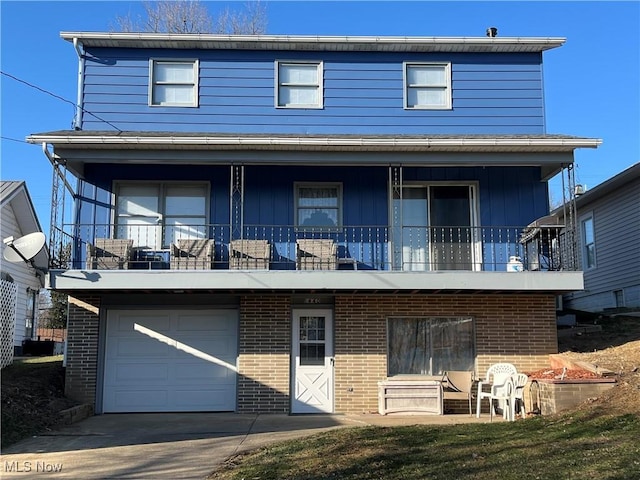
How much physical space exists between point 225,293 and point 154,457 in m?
4.83

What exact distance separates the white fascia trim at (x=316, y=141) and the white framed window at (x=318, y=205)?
61.2 inches

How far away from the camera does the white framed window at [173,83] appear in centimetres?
1388

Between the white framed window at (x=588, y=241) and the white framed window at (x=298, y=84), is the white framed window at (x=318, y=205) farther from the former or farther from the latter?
the white framed window at (x=588, y=241)

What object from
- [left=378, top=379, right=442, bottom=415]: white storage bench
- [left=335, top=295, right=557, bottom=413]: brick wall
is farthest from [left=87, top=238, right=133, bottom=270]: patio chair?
[left=378, top=379, right=442, bottom=415]: white storage bench

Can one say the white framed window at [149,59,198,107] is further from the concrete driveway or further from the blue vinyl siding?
the concrete driveway

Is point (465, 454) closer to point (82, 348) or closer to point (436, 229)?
point (436, 229)

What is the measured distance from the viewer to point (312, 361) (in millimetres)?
12734

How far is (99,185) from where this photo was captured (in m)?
13.2

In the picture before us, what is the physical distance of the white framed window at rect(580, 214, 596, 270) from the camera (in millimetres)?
20328

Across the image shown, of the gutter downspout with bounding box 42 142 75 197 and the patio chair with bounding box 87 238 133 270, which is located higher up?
the gutter downspout with bounding box 42 142 75 197

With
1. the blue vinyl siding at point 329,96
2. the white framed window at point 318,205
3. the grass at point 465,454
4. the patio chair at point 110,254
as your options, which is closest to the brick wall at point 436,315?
the white framed window at point 318,205

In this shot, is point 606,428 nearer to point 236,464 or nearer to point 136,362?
point 236,464

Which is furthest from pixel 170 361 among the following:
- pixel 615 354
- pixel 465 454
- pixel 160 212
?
pixel 615 354

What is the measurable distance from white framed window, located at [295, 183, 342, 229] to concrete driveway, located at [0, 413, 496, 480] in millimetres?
3862
